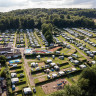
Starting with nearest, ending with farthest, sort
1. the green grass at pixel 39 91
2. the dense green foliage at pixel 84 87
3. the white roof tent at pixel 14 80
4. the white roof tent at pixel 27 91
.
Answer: the dense green foliage at pixel 84 87 < the white roof tent at pixel 27 91 < the green grass at pixel 39 91 < the white roof tent at pixel 14 80

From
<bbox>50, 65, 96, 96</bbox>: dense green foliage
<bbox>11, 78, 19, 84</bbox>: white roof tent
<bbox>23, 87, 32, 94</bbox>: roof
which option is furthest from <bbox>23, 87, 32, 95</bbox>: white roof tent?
<bbox>50, 65, 96, 96</bbox>: dense green foliage

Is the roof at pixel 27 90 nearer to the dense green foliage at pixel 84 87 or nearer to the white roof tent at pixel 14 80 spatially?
the white roof tent at pixel 14 80

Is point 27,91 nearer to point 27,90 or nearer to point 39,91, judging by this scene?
point 27,90

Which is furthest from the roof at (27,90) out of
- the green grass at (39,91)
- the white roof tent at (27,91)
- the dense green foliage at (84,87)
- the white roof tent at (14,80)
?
the dense green foliage at (84,87)

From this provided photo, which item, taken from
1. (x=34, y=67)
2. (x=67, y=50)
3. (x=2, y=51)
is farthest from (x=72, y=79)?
(x=2, y=51)

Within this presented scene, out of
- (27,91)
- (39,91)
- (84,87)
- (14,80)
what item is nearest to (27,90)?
(27,91)

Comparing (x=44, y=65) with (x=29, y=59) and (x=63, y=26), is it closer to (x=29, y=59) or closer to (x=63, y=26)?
(x=29, y=59)

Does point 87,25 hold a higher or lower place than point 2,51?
higher

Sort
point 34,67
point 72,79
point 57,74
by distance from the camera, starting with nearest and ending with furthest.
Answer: point 72,79, point 57,74, point 34,67
